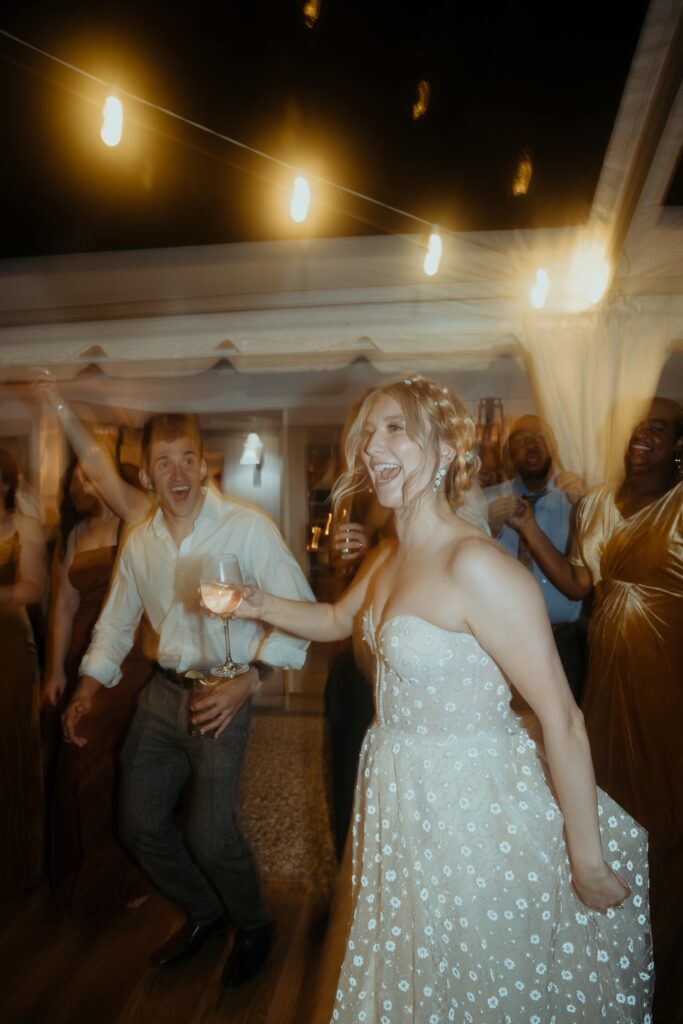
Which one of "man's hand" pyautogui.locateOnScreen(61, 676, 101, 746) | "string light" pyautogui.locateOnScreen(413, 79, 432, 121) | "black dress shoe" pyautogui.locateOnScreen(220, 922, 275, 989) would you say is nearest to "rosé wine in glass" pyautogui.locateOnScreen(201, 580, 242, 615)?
"man's hand" pyautogui.locateOnScreen(61, 676, 101, 746)

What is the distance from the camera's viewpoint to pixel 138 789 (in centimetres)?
215

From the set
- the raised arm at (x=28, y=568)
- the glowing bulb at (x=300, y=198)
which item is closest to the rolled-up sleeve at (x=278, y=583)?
the raised arm at (x=28, y=568)

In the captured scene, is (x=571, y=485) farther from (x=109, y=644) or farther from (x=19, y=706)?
(x=19, y=706)

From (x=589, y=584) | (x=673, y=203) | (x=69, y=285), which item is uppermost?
(x=673, y=203)

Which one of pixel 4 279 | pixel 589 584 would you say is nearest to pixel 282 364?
pixel 4 279

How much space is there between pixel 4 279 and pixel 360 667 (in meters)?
2.94

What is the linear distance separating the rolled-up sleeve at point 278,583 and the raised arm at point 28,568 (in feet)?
3.86

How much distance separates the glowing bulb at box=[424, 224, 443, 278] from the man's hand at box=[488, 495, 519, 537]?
120cm

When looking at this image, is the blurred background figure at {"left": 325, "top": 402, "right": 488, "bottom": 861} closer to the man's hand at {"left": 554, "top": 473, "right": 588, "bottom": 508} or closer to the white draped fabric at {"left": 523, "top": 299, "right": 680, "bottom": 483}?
the man's hand at {"left": 554, "top": 473, "right": 588, "bottom": 508}

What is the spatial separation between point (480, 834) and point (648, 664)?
1181 millimetres

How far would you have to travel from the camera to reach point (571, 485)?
3143 millimetres

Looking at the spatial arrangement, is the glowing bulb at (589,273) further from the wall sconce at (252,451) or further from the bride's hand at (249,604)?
the wall sconce at (252,451)

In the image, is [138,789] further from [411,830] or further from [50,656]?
[411,830]

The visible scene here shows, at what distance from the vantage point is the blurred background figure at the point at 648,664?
2018mm
